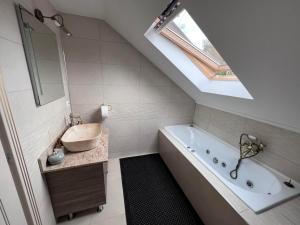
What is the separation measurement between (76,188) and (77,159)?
1.05 ft

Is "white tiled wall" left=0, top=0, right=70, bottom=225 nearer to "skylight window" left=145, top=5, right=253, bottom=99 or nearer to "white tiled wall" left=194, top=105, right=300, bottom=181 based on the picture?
"skylight window" left=145, top=5, right=253, bottom=99

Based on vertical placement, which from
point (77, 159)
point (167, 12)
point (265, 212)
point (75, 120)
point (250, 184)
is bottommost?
point (250, 184)

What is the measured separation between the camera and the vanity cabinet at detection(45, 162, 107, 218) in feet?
4.39

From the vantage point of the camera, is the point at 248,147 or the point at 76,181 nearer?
the point at 76,181

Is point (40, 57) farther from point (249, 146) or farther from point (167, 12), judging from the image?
point (249, 146)

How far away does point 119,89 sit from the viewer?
2283 millimetres

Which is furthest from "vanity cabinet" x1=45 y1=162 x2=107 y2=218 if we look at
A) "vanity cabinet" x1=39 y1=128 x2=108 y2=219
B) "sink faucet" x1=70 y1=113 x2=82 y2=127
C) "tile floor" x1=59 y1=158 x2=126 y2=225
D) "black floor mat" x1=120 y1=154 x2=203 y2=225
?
"sink faucet" x1=70 y1=113 x2=82 y2=127

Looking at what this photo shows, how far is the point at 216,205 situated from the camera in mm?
1271

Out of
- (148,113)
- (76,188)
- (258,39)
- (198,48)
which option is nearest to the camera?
(258,39)

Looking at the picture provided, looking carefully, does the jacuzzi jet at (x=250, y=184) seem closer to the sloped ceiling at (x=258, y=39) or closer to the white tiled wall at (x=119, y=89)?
the sloped ceiling at (x=258, y=39)

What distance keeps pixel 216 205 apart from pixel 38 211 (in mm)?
1550

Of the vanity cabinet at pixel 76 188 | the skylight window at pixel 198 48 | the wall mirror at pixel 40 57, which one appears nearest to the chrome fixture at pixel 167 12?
the skylight window at pixel 198 48

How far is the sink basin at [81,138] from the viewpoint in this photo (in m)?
Result: 1.44

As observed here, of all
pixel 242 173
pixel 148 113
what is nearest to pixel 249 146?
pixel 242 173
